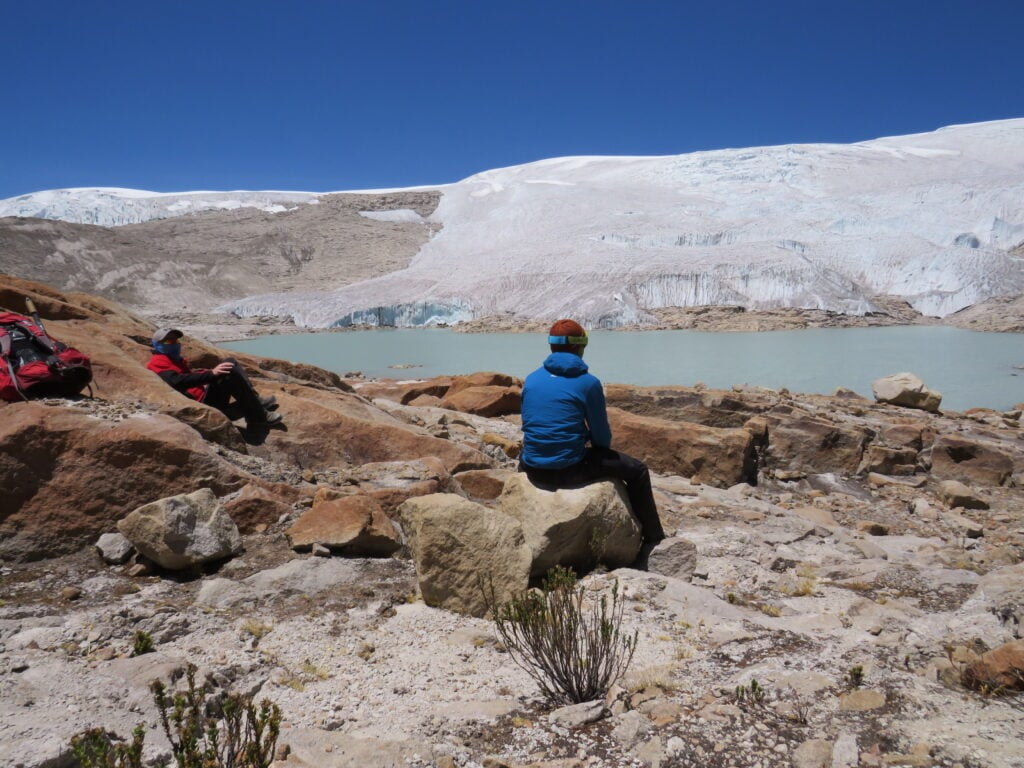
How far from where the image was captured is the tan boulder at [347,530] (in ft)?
12.9

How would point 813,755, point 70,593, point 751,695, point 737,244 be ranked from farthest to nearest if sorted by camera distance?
point 737,244, point 70,593, point 751,695, point 813,755

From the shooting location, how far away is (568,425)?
3893 millimetres

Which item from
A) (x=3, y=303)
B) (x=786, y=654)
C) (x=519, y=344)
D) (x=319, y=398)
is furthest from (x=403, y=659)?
(x=519, y=344)

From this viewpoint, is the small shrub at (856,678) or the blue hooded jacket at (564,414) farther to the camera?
the blue hooded jacket at (564,414)

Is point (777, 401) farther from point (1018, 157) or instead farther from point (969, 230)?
point (1018, 157)

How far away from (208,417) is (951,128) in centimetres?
9121

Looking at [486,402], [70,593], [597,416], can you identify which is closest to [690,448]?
[486,402]

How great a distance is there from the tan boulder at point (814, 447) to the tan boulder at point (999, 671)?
5773 mm

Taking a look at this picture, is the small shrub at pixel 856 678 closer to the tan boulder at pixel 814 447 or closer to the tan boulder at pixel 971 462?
the tan boulder at pixel 814 447

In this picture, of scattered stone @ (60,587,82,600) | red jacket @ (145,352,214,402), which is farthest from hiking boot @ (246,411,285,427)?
scattered stone @ (60,587,82,600)

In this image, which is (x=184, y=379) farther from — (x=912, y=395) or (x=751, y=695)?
(x=912, y=395)

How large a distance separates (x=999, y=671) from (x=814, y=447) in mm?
5986

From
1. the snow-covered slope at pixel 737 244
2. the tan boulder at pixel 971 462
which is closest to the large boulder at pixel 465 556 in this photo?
the tan boulder at pixel 971 462

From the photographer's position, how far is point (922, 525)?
253 inches
